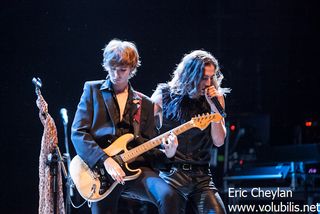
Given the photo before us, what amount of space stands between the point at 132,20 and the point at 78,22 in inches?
31.1

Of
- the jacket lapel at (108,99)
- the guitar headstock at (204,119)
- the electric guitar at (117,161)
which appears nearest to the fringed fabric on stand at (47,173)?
the electric guitar at (117,161)

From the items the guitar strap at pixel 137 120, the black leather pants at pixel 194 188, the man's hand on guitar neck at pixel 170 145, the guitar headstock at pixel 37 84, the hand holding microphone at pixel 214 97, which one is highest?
the guitar headstock at pixel 37 84

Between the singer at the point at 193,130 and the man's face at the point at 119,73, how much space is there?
48 centimetres

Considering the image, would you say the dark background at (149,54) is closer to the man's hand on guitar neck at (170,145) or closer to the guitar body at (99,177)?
the guitar body at (99,177)

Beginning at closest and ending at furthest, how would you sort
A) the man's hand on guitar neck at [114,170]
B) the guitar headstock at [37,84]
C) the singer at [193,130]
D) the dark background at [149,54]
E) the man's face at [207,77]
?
the man's hand on guitar neck at [114,170], the singer at [193,130], the man's face at [207,77], the guitar headstock at [37,84], the dark background at [149,54]

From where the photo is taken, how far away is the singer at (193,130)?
4617 millimetres

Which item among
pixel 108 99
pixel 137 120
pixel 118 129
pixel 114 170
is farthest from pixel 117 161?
pixel 108 99

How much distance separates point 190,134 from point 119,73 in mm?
818

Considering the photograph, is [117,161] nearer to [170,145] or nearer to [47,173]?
[170,145]

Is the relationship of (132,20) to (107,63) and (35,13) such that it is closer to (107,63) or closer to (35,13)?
(35,13)

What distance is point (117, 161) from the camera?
4547 mm

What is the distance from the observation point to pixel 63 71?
7.50 m

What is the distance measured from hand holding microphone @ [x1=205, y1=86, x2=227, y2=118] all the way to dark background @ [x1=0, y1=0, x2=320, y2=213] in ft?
10.4

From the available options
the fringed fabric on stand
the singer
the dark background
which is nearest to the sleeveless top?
the singer
